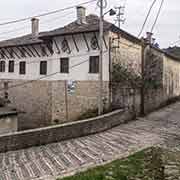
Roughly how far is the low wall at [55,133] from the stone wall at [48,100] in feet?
9.09

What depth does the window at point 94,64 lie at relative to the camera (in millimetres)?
15555

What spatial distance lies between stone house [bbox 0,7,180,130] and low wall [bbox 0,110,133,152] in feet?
8.88

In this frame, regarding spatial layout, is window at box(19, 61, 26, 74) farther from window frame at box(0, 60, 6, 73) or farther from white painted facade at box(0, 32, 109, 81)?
window frame at box(0, 60, 6, 73)

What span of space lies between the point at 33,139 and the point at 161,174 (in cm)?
497

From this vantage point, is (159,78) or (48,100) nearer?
(48,100)

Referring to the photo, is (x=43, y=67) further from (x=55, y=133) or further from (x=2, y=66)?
(x=55, y=133)

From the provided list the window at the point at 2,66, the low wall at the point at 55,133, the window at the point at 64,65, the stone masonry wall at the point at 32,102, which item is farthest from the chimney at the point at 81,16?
the window at the point at 2,66

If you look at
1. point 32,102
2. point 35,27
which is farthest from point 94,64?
point 35,27

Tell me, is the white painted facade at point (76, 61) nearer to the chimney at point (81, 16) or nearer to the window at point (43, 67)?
the window at point (43, 67)

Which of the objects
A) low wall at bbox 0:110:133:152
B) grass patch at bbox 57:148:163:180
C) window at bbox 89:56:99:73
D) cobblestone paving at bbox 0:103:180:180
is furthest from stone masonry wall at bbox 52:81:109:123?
grass patch at bbox 57:148:163:180

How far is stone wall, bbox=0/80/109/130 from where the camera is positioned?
15.8 m

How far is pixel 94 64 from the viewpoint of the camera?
51.5ft

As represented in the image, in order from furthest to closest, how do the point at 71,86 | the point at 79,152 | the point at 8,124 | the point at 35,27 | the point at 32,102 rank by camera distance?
the point at 35,27, the point at 32,102, the point at 71,86, the point at 8,124, the point at 79,152

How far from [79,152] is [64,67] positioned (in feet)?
31.9
